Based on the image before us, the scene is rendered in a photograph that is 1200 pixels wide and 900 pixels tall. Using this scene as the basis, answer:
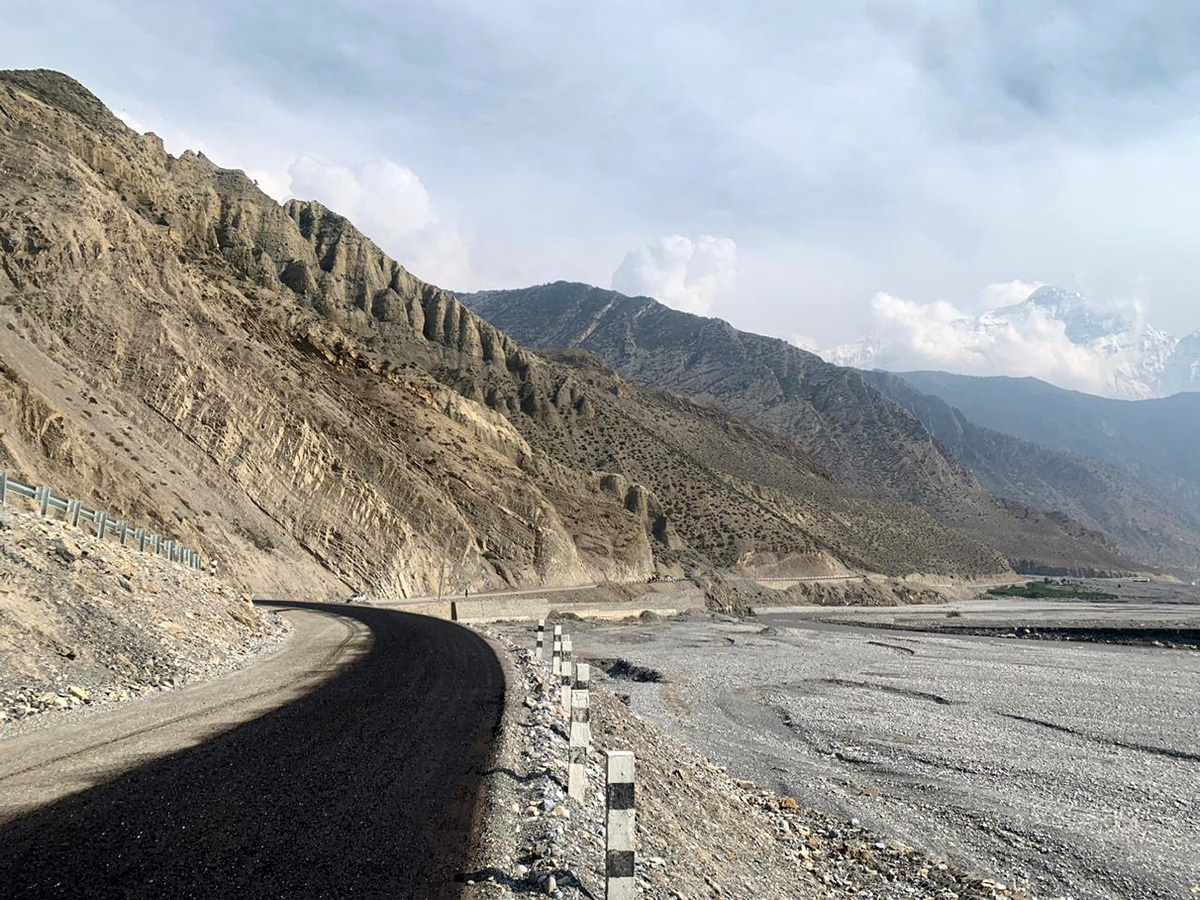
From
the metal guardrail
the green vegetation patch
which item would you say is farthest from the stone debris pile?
the green vegetation patch

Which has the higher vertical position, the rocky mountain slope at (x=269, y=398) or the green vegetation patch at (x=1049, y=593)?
the rocky mountain slope at (x=269, y=398)

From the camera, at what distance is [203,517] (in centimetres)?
4325

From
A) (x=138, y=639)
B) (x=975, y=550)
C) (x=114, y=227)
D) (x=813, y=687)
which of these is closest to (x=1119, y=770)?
(x=813, y=687)

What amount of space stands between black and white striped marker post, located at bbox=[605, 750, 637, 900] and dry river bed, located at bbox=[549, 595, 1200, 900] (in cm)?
789

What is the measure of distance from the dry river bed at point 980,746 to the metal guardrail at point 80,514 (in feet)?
46.1

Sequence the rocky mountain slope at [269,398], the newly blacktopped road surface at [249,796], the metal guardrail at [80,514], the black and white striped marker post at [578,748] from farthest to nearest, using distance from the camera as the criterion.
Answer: the rocky mountain slope at [269,398] < the metal guardrail at [80,514] < the black and white striped marker post at [578,748] < the newly blacktopped road surface at [249,796]

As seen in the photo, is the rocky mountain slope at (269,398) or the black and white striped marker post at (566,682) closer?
the black and white striped marker post at (566,682)

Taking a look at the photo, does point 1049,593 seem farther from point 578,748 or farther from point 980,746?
point 578,748

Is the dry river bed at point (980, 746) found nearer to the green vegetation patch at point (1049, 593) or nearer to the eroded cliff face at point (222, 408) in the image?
the eroded cliff face at point (222, 408)

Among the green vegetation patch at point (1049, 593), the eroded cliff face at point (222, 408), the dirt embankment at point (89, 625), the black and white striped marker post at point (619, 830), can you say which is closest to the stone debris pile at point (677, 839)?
the black and white striped marker post at point (619, 830)

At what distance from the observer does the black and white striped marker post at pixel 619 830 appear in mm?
5484

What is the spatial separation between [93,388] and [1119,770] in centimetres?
4857

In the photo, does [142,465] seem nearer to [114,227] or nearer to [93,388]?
[93,388]

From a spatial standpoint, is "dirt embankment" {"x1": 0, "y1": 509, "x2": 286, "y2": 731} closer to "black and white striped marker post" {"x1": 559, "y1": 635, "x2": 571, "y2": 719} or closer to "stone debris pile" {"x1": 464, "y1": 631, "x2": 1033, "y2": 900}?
"stone debris pile" {"x1": 464, "y1": 631, "x2": 1033, "y2": 900}
